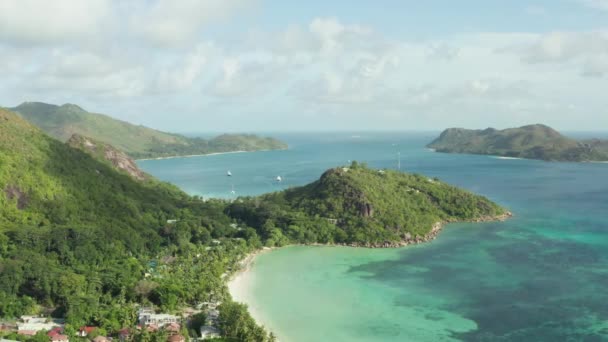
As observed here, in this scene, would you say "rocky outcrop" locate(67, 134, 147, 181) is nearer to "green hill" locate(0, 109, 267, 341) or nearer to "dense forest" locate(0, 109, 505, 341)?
"dense forest" locate(0, 109, 505, 341)

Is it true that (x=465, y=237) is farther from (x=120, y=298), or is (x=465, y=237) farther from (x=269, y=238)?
(x=120, y=298)

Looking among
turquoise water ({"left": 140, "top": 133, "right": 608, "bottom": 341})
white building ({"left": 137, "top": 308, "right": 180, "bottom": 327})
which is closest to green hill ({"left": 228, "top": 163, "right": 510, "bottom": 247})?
turquoise water ({"left": 140, "top": 133, "right": 608, "bottom": 341})

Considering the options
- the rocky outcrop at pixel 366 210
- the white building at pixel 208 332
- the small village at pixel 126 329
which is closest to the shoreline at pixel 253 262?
the white building at pixel 208 332

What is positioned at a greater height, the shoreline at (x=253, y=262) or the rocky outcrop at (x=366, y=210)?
the rocky outcrop at (x=366, y=210)

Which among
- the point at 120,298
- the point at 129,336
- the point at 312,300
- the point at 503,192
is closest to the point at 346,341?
the point at 312,300

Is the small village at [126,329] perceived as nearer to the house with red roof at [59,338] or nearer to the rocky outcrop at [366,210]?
the house with red roof at [59,338]

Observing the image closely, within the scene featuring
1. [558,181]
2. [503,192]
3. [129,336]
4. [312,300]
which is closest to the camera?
[129,336]
